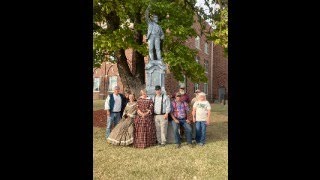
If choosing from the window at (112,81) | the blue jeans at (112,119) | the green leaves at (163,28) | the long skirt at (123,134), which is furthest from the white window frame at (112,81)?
the long skirt at (123,134)

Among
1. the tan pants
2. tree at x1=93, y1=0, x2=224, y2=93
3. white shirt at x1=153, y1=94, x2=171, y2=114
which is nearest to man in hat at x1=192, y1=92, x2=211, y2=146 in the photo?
white shirt at x1=153, y1=94, x2=171, y2=114

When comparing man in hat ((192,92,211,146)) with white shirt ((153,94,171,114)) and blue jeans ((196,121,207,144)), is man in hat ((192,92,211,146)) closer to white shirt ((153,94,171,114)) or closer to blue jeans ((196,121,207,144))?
blue jeans ((196,121,207,144))

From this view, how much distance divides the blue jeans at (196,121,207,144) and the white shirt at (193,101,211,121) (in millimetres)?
155

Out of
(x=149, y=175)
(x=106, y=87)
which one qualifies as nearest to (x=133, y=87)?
(x=149, y=175)

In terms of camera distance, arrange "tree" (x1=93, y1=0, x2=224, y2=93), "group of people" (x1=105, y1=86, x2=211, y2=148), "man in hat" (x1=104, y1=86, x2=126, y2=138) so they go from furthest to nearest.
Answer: "tree" (x1=93, y1=0, x2=224, y2=93) → "man in hat" (x1=104, y1=86, x2=126, y2=138) → "group of people" (x1=105, y1=86, x2=211, y2=148)

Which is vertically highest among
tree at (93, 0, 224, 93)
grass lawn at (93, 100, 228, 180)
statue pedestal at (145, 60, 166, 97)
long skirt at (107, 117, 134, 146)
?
tree at (93, 0, 224, 93)

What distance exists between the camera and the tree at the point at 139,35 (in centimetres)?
1271

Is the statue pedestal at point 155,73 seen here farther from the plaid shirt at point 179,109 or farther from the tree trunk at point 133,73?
the tree trunk at point 133,73

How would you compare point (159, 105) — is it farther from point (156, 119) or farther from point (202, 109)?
point (202, 109)

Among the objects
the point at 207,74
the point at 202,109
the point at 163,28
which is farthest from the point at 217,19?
the point at 207,74

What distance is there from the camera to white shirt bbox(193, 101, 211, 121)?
30.4 ft

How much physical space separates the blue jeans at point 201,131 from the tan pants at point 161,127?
980 mm
